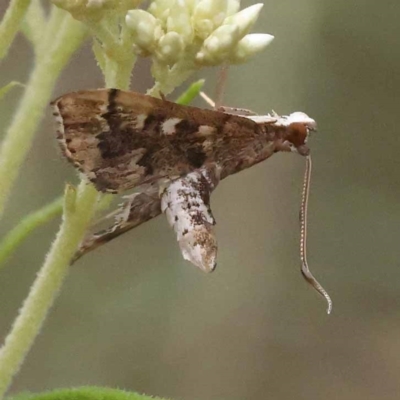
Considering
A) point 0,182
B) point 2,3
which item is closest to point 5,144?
point 0,182

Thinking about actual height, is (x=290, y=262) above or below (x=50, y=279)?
below

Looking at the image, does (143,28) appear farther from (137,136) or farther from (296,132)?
(296,132)

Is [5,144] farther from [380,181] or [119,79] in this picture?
[380,181]

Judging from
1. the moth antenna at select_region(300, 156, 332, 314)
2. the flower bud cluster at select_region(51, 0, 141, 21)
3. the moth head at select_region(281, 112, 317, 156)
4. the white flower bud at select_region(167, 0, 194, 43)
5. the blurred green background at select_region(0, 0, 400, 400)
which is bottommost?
the blurred green background at select_region(0, 0, 400, 400)

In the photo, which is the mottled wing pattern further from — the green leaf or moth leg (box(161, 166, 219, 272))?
the green leaf

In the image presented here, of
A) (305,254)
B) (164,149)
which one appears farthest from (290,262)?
(164,149)

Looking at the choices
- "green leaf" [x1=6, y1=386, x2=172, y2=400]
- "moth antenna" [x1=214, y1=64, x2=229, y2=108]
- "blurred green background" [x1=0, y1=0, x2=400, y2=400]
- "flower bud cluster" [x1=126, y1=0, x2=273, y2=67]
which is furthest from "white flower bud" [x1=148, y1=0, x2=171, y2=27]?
"blurred green background" [x1=0, y1=0, x2=400, y2=400]

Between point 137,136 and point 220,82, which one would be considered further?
point 220,82
